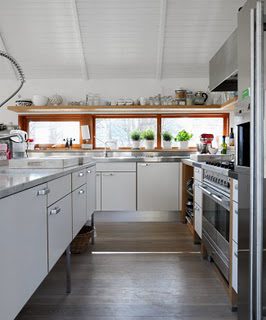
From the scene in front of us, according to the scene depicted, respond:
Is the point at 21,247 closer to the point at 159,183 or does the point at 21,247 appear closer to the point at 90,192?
the point at 90,192

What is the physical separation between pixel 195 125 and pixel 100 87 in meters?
1.61

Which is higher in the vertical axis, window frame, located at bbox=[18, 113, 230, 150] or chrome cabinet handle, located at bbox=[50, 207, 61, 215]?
window frame, located at bbox=[18, 113, 230, 150]

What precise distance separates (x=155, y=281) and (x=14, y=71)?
3.94 m

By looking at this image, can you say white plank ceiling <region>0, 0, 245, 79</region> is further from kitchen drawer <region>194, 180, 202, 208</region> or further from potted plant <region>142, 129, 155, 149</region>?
kitchen drawer <region>194, 180, 202, 208</region>

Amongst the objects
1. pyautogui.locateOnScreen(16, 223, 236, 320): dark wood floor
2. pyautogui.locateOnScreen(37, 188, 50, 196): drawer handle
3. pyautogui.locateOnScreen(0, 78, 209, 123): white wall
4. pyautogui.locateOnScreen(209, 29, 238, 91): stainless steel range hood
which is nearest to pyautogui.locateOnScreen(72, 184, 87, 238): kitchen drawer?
pyautogui.locateOnScreen(16, 223, 236, 320): dark wood floor

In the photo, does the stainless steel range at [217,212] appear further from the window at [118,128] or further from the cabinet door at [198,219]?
the window at [118,128]

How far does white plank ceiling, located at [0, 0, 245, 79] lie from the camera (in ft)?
13.3

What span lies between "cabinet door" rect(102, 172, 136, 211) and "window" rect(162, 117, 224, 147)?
1.20 m

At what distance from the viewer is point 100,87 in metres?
5.04

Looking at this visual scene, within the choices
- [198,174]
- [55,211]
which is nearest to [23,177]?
[55,211]

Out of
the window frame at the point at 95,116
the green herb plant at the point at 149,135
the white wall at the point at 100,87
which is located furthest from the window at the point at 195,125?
the white wall at the point at 100,87

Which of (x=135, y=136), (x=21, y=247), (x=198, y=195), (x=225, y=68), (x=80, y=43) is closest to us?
(x=21, y=247)

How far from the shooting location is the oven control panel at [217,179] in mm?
2098

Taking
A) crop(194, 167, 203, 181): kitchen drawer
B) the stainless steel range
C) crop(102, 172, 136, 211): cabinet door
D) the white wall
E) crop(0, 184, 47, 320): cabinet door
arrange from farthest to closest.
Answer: the white wall
crop(102, 172, 136, 211): cabinet door
crop(194, 167, 203, 181): kitchen drawer
the stainless steel range
crop(0, 184, 47, 320): cabinet door
